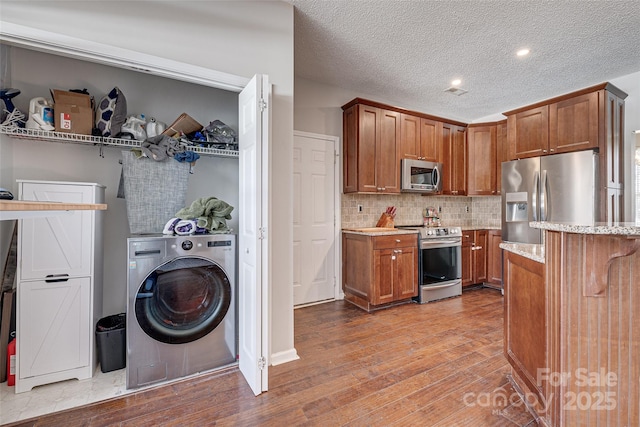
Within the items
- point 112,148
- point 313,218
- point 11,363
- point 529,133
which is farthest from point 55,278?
point 529,133

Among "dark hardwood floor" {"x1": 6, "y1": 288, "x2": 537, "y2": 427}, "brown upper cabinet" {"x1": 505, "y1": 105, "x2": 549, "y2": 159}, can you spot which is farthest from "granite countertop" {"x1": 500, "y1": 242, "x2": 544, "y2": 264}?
"brown upper cabinet" {"x1": 505, "y1": 105, "x2": 549, "y2": 159}

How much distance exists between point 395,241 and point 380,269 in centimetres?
41

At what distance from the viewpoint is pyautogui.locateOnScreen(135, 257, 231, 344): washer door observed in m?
1.91

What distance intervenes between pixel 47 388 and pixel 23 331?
42cm

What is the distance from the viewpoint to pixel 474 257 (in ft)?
13.9

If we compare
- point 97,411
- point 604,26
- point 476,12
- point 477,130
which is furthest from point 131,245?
point 477,130

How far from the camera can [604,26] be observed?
2482 millimetres

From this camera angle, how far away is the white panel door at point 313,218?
358 cm

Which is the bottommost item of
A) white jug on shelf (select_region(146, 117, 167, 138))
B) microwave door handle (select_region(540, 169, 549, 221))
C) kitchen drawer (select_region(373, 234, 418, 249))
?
kitchen drawer (select_region(373, 234, 418, 249))

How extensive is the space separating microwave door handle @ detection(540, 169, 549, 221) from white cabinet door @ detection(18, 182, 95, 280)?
4.59 meters

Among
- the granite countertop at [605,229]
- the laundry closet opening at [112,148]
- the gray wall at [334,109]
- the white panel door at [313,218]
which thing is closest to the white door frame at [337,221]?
the white panel door at [313,218]

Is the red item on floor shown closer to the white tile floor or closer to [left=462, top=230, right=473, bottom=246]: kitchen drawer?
the white tile floor

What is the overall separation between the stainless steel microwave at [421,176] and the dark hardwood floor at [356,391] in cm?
197

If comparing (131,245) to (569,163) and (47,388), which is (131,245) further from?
(569,163)
